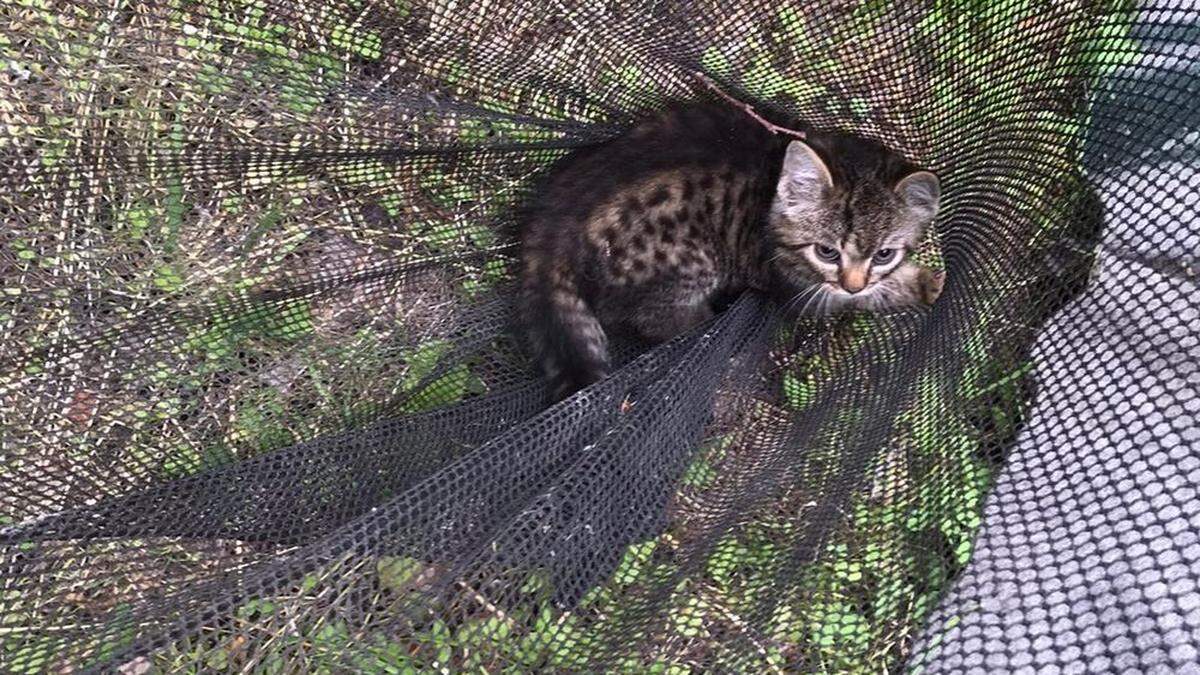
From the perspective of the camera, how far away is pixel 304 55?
187 cm

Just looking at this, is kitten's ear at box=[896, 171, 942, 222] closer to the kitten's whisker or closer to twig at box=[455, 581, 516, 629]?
the kitten's whisker

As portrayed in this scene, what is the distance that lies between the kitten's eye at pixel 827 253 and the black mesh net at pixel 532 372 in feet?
0.81

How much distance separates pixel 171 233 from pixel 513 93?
2.69 ft

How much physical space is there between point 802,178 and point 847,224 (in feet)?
0.68

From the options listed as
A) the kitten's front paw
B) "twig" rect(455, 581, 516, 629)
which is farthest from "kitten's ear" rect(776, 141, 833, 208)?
"twig" rect(455, 581, 516, 629)

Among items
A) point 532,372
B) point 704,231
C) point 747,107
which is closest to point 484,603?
point 532,372

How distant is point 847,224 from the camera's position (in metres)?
2.54

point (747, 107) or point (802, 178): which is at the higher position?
point (747, 107)

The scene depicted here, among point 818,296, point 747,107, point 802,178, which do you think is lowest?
point 818,296

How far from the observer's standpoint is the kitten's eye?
258 cm

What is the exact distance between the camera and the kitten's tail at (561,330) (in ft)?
7.37

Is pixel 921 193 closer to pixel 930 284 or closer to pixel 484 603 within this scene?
pixel 930 284

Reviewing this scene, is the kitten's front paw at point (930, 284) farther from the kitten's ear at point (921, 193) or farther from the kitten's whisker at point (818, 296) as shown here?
the kitten's whisker at point (818, 296)

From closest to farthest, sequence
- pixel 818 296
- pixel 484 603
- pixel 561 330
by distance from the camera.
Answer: pixel 484 603 → pixel 561 330 → pixel 818 296
